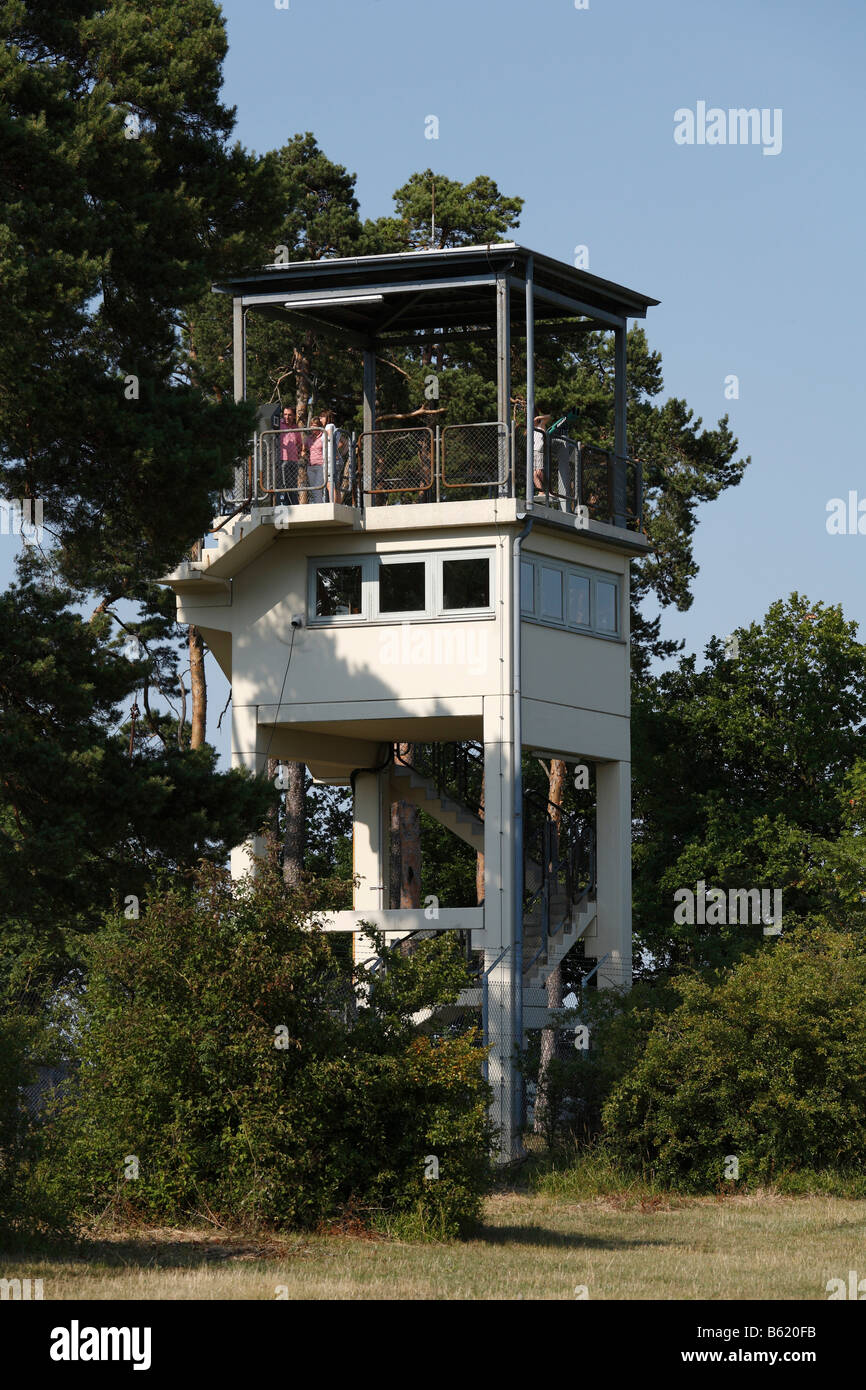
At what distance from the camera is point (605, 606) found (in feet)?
111

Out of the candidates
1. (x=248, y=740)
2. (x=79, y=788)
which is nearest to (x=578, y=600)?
(x=248, y=740)

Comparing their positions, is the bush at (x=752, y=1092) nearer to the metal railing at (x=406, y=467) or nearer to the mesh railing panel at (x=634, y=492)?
the metal railing at (x=406, y=467)

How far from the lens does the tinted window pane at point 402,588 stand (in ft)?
104

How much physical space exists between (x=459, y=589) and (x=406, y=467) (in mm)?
2201

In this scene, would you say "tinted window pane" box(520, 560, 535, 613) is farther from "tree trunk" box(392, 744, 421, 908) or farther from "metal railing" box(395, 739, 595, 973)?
"tree trunk" box(392, 744, 421, 908)

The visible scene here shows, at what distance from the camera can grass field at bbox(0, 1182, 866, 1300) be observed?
15.9m

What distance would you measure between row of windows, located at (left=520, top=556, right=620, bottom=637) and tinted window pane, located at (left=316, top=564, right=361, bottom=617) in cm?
268

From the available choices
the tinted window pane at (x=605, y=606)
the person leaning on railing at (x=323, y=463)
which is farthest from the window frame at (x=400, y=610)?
the tinted window pane at (x=605, y=606)

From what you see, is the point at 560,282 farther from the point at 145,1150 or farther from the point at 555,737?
the point at 145,1150

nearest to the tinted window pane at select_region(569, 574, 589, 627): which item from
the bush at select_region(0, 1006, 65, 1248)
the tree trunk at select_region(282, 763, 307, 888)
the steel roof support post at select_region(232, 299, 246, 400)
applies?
the steel roof support post at select_region(232, 299, 246, 400)

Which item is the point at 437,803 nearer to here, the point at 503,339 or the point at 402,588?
the point at 402,588

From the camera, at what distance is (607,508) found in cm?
3369

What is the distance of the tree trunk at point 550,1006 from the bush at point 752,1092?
5.88 ft
